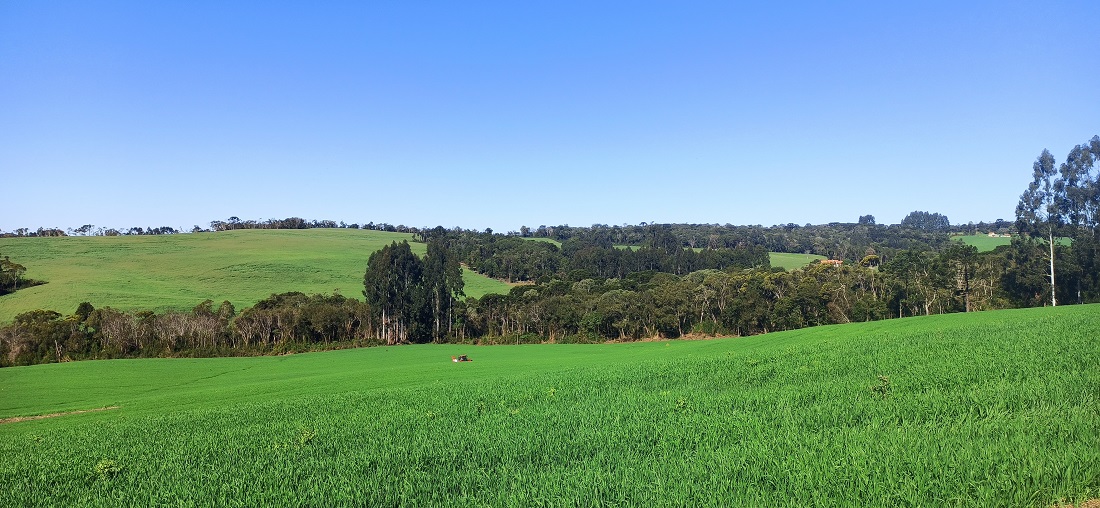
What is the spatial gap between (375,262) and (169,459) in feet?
278

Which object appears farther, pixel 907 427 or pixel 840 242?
pixel 840 242

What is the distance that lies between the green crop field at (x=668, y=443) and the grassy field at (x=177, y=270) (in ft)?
289

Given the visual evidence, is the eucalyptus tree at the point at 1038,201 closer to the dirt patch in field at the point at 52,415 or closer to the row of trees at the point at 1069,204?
the row of trees at the point at 1069,204

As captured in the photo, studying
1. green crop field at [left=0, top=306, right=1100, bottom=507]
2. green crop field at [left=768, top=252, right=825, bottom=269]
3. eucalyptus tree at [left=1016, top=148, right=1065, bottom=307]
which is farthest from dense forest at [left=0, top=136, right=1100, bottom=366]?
green crop field at [left=0, top=306, right=1100, bottom=507]

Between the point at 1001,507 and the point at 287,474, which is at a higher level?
the point at 1001,507

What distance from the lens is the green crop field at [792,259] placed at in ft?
522

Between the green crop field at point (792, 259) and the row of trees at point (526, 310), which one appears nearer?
the row of trees at point (526, 310)

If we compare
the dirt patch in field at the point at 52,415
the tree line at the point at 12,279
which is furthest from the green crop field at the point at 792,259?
the tree line at the point at 12,279

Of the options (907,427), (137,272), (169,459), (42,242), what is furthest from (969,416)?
(42,242)

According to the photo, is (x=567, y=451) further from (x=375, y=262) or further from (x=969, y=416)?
(x=375, y=262)

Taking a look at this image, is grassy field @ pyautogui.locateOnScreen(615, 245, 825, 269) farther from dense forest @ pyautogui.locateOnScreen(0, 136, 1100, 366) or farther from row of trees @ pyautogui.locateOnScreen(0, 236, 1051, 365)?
row of trees @ pyautogui.locateOnScreen(0, 236, 1051, 365)

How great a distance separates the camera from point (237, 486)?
983 cm

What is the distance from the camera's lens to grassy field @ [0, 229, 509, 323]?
3626 inches

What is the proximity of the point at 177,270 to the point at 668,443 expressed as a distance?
13645cm
